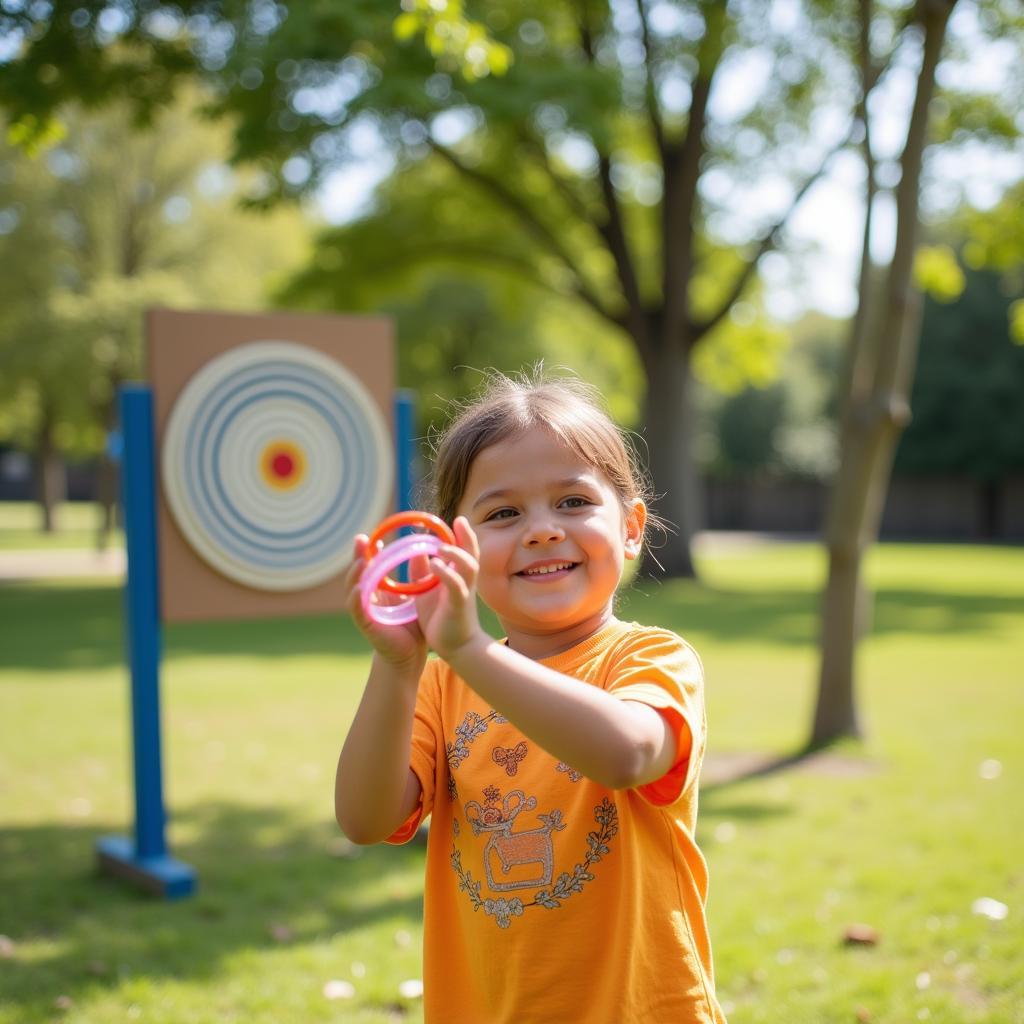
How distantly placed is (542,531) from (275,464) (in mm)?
3549

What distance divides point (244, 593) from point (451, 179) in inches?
608

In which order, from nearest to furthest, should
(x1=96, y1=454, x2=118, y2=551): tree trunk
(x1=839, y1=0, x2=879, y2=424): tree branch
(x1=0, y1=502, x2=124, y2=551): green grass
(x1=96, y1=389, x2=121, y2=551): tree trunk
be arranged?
(x1=839, y1=0, x2=879, y2=424): tree branch
(x1=96, y1=389, x2=121, y2=551): tree trunk
(x1=96, y1=454, x2=118, y2=551): tree trunk
(x1=0, y1=502, x2=124, y2=551): green grass

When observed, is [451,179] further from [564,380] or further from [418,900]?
[564,380]

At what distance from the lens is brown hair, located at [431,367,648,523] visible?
5.83ft

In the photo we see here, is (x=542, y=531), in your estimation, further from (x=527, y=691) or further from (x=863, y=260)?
(x=863, y=260)

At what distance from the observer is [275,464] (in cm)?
506

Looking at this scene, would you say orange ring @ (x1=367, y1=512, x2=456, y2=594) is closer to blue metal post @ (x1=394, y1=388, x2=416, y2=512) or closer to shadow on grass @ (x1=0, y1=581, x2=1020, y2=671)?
blue metal post @ (x1=394, y1=388, x2=416, y2=512)

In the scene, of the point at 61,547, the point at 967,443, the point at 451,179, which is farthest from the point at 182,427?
the point at 967,443

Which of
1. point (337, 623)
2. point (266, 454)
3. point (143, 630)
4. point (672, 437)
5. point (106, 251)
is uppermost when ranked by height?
point (106, 251)

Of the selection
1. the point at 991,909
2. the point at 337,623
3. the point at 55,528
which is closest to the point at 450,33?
the point at 991,909

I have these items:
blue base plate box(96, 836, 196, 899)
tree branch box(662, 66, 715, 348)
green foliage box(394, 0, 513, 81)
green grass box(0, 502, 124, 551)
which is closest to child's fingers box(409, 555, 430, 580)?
green foliage box(394, 0, 513, 81)

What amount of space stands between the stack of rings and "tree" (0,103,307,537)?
22475 mm

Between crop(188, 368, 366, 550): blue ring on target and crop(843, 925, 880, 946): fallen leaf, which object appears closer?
crop(843, 925, 880, 946): fallen leaf

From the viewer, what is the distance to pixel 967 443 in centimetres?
3475
